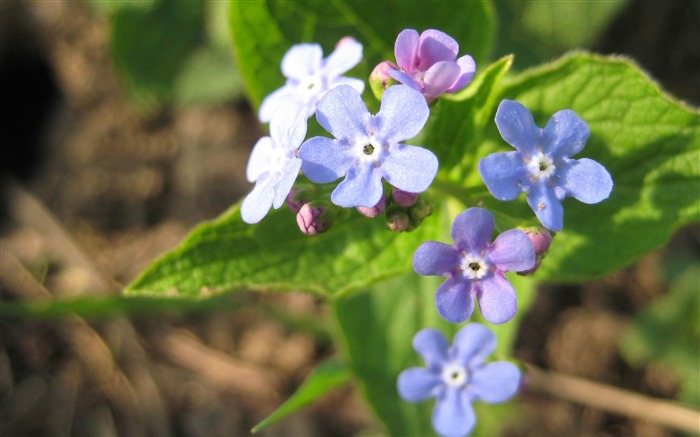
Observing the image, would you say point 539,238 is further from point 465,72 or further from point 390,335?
point 390,335

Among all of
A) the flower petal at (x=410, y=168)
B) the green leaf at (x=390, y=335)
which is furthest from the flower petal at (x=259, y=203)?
the green leaf at (x=390, y=335)

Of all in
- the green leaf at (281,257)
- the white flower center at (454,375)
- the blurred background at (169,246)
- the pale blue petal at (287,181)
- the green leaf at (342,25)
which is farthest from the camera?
the blurred background at (169,246)

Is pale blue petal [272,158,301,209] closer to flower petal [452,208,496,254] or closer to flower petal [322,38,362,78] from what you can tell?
flower petal [452,208,496,254]

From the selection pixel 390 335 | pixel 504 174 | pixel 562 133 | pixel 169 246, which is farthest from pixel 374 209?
pixel 169 246

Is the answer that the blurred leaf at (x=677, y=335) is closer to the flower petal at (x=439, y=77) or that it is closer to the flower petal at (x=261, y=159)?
the flower petal at (x=439, y=77)

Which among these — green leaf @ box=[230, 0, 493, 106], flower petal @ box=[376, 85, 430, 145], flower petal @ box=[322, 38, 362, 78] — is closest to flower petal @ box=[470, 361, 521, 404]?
flower petal @ box=[376, 85, 430, 145]

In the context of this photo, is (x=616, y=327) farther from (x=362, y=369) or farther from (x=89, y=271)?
(x=89, y=271)
